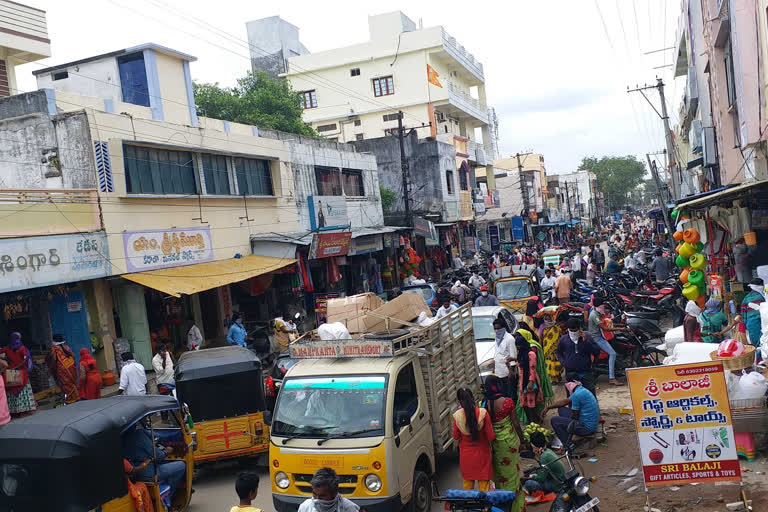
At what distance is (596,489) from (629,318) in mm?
7615

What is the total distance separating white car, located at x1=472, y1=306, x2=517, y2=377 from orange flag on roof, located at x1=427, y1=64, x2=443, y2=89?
30358mm

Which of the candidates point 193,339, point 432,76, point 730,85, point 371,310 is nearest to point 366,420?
point 371,310

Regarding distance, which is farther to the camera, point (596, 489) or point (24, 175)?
point (24, 175)

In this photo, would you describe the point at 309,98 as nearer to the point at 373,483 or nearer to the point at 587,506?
the point at 373,483

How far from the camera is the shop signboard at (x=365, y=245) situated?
2391cm

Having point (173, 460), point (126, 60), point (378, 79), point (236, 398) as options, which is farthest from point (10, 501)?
point (378, 79)

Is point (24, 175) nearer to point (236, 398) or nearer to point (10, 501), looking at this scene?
point (236, 398)

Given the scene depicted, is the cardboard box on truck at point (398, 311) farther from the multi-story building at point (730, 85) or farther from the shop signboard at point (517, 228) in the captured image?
the shop signboard at point (517, 228)

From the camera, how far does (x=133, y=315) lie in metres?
15.0

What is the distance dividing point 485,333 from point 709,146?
Answer: 9043mm

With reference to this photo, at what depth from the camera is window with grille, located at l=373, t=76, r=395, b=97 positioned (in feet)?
142

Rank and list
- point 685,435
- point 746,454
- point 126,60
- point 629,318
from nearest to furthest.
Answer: point 685,435 → point 746,454 → point 629,318 → point 126,60

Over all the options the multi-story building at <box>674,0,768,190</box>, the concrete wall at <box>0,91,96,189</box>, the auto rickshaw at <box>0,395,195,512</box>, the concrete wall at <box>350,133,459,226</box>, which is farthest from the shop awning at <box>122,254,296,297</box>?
the concrete wall at <box>350,133,459,226</box>

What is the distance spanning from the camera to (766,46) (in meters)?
9.71
